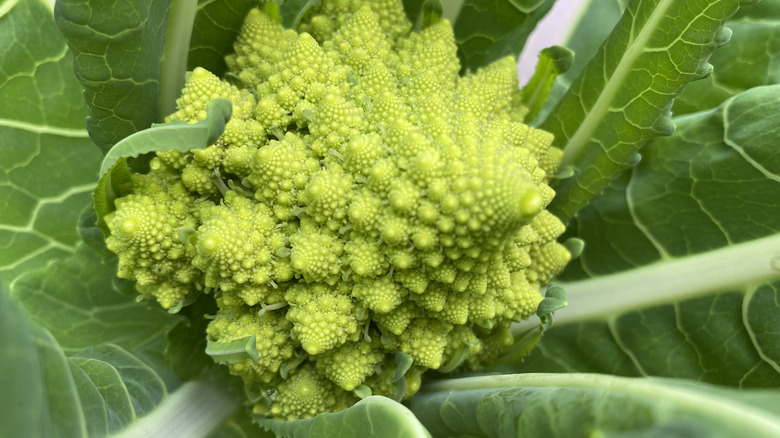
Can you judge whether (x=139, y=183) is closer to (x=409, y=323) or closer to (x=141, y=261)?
(x=141, y=261)

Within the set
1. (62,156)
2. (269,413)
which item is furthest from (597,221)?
(62,156)

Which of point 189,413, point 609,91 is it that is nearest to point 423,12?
point 609,91

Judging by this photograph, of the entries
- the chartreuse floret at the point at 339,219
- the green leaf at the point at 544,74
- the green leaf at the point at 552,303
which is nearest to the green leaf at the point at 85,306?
A: the chartreuse floret at the point at 339,219

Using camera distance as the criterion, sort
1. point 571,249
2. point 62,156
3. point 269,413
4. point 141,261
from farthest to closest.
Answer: point 62,156 → point 571,249 → point 269,413 → point 141,261

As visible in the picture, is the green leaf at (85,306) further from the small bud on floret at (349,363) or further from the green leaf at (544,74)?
the green leaf at (544,74)

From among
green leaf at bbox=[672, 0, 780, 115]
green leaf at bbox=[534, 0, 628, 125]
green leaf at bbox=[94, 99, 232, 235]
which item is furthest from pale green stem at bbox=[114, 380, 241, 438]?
green leaf at bbox=[672, 0, 780, 115]

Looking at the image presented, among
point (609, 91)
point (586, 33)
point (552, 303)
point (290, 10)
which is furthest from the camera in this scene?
point (586, 33)

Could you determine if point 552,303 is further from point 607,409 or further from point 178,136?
point 178,136
